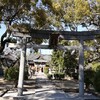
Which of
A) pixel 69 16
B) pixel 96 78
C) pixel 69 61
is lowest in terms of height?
pixel 96 78

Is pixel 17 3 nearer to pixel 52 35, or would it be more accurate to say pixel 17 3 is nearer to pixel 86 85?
pixel 52 35

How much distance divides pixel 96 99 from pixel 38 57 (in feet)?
159

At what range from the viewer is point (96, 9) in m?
19.5

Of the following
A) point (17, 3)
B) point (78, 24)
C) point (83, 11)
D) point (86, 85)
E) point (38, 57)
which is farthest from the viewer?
point (38, 57)

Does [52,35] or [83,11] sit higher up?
[83,11]

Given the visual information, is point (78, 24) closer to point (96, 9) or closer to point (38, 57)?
point (96, 9)

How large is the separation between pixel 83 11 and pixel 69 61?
447 inches

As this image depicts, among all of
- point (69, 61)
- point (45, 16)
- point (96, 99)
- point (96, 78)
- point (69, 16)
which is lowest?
point (96, 99)

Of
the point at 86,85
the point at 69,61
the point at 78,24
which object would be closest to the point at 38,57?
the point at 69,61

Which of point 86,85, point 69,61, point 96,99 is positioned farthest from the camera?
point 69,61

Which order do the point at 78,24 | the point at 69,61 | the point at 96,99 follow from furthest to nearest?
the point at 69,61
the point at 78,24
the point at 96,99

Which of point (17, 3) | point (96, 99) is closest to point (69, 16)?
point (17, 3)

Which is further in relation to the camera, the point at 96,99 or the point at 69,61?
the point at 69,61

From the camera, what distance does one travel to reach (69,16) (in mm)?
19516
